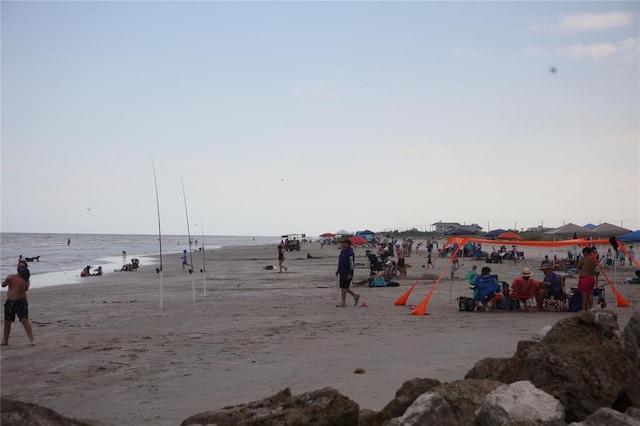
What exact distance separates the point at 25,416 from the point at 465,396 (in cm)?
348

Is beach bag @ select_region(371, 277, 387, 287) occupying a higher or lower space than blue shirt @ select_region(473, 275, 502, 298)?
lower

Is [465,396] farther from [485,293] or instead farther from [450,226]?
[450,226]

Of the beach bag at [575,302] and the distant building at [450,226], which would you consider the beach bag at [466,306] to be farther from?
the distant building at [450,226]

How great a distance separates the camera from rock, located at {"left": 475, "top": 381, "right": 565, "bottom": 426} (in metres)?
4.73

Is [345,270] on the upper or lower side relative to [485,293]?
upper

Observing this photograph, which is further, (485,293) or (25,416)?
(485,293)

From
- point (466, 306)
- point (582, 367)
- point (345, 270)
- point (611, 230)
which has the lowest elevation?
point (466, 306)

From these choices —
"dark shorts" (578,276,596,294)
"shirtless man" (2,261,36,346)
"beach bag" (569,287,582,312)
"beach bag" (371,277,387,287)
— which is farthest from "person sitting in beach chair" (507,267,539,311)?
"shirtless man" (2,261,36,346)

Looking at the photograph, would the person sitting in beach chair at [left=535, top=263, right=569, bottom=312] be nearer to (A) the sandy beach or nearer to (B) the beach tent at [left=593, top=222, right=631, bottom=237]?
(A) the sandy beach

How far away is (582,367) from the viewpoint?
567 cm

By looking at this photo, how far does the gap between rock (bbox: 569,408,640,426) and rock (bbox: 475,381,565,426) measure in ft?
0.65

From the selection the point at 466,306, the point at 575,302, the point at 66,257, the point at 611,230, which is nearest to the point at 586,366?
the point at 466,306

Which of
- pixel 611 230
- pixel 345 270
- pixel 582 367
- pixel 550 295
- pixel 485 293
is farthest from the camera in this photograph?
pixel 611 230

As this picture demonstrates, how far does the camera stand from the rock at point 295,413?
519cm
